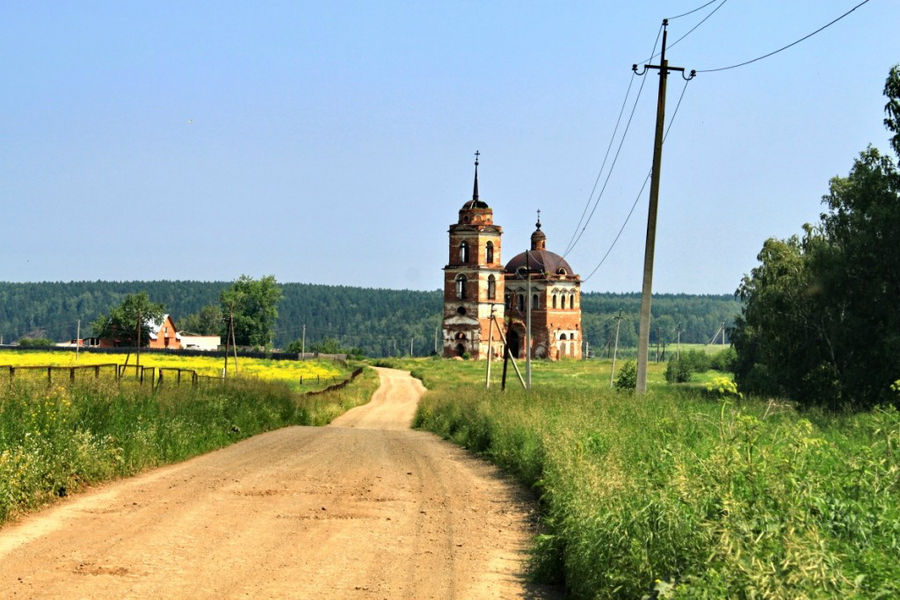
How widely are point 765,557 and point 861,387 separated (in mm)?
34979

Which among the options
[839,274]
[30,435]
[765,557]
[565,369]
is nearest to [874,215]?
[839,274]

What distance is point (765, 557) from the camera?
5.99 meters

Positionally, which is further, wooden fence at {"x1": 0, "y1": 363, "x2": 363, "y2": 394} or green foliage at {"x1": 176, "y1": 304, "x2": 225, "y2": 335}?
green foliage at {"x1": 176, "y1": 304, "x2": 225, "y2": 335}

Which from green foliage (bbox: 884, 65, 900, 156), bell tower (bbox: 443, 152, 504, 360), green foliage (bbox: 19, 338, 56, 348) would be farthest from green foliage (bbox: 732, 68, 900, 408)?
green foliage (bbox: 19, 338, 56, 348)

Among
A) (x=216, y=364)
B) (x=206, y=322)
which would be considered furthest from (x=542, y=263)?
(x=206, y=322)

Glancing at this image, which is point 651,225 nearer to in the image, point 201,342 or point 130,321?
point 130,321

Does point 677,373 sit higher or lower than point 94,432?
lower

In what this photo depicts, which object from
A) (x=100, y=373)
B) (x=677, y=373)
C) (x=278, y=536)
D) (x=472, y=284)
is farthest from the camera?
(x=472, y=284)

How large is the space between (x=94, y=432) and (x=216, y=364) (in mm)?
65285

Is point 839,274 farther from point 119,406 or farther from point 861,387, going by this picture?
point 119,406

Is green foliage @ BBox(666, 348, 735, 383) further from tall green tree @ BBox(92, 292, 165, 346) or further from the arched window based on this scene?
tall green tree @ BBox(92, 292, 165, 346)

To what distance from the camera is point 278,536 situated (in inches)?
443

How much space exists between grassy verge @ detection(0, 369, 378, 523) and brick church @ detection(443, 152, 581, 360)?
78.4 m

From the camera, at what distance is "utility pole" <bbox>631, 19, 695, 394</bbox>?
21562 millimetres
